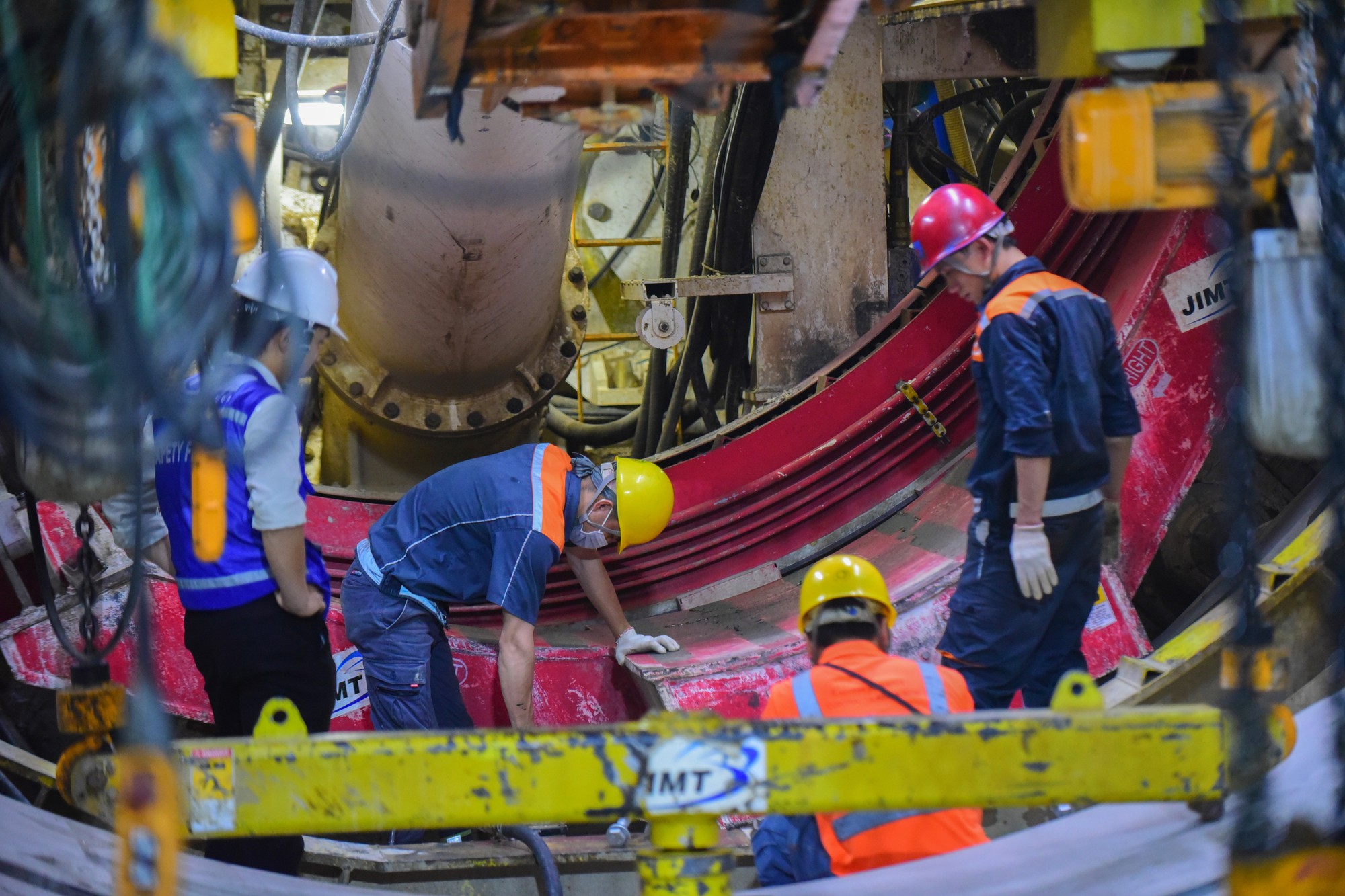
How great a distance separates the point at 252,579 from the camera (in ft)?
9.60

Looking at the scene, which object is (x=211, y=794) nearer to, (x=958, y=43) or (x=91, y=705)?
(x=91, y=705)

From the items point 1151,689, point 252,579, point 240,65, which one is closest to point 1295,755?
point 1151,689

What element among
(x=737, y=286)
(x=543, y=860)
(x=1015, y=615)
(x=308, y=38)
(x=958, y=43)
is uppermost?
(x=958, y=43)

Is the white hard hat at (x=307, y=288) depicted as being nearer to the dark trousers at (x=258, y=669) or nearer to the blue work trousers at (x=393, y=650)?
the dark trousers at (x=258, y=669)

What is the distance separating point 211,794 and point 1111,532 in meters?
2.77

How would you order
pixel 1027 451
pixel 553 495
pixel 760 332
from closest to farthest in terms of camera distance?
pixel 1027 451, pixel 553 495, pixel 760 332

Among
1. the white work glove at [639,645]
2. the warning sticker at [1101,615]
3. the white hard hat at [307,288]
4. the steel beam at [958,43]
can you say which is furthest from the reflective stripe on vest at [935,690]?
the steel beam at [958,43]

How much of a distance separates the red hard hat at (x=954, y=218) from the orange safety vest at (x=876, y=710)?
1386 mm

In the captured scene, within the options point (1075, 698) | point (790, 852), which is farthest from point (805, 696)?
point (1075, 698)

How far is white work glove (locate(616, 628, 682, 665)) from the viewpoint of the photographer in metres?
4.48

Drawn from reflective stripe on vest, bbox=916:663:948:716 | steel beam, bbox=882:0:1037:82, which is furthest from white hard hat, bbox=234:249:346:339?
steel beam, bbox=882:0:1037:82

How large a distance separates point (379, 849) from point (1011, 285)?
93.6 inches

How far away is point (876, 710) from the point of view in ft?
7.94

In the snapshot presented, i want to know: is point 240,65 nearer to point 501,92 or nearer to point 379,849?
point 379,849
